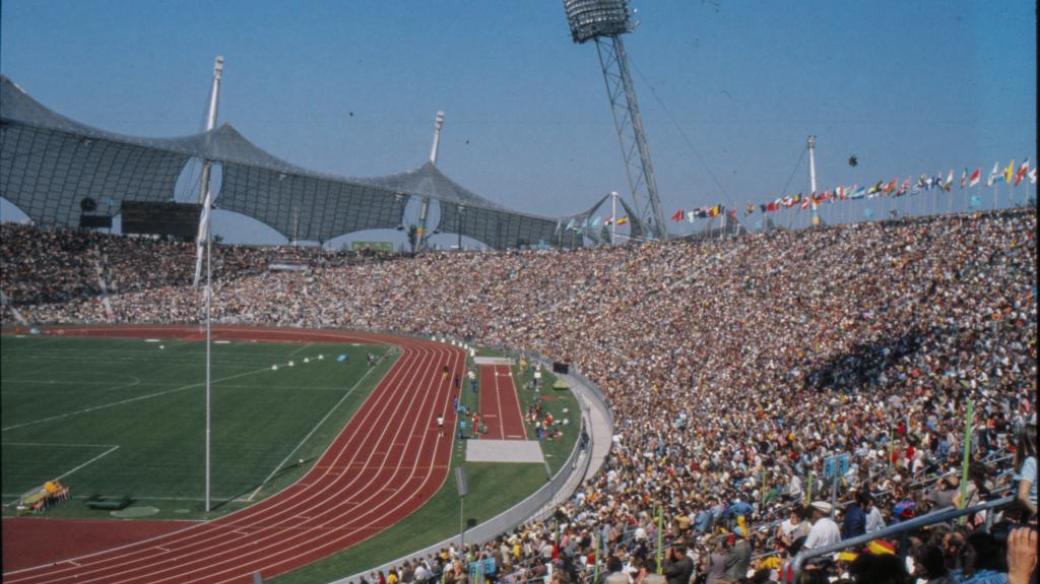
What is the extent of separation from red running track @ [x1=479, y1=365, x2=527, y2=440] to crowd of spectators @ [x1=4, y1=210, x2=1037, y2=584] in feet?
11.7

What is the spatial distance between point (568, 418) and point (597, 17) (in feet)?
112

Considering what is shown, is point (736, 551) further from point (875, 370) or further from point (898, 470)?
point (875, 370)

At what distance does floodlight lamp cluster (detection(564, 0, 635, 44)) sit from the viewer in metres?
61.2

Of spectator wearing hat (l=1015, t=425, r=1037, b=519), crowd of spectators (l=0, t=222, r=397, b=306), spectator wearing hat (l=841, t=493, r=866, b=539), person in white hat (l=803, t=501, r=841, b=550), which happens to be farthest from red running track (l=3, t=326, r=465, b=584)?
spectator wearing hat (l=1015, t=425, r=1037, b=519)

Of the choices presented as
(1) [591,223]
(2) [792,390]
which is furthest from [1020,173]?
(1) [591,223]

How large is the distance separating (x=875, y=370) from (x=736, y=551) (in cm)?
1740

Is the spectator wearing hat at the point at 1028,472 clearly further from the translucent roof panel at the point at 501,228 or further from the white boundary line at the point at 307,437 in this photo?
the translucent roof panel at the point at 501,228

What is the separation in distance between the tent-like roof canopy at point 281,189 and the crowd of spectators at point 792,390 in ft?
81.4

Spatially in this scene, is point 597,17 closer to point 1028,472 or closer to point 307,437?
point 307,437

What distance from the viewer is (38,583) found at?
17.6 metres

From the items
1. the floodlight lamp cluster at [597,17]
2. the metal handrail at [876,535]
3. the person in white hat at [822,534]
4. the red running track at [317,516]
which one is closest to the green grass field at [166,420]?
the red running track at [317,516]

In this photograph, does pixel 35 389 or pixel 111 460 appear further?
pixel 35 389

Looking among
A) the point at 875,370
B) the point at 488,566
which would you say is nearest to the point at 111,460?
the point at 488,566

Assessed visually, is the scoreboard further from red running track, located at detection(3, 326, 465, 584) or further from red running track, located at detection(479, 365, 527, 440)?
red running track, located at detection(3, 326, 465, 584)
